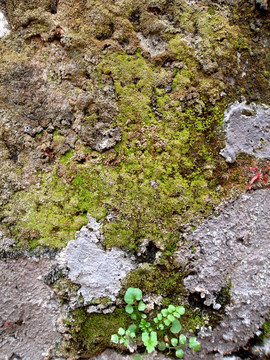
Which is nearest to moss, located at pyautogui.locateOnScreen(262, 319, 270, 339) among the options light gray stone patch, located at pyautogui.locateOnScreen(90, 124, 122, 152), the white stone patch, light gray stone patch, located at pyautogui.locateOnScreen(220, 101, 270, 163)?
light gray stone patch, located at pyautogui.locateOnScreen(220, 101, 270, 163)

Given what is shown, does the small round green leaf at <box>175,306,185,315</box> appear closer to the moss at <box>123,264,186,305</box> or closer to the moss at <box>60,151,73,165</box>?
the moss at <box>123,264,186,305</box>

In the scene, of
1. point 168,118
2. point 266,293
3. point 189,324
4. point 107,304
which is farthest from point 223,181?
point 107,304

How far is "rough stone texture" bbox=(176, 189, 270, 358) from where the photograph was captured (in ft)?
4.44

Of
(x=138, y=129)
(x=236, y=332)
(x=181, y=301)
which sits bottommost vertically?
(x=236, y=332)

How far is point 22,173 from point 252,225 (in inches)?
50.1

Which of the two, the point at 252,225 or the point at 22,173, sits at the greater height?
the point at 22,173

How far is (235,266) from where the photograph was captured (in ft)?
4.63

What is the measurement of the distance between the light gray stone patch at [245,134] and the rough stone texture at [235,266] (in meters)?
0.23

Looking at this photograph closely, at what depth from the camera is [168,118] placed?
4.85 feet

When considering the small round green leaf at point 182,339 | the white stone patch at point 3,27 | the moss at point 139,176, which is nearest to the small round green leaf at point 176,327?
the small round green leaf at point 182,339

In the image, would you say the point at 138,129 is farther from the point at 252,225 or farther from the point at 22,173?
the point at 252,225

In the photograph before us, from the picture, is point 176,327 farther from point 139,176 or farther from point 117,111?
point 117,111

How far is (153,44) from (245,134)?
0.71m

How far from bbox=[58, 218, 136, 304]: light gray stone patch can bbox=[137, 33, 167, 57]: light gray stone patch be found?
100 cm
